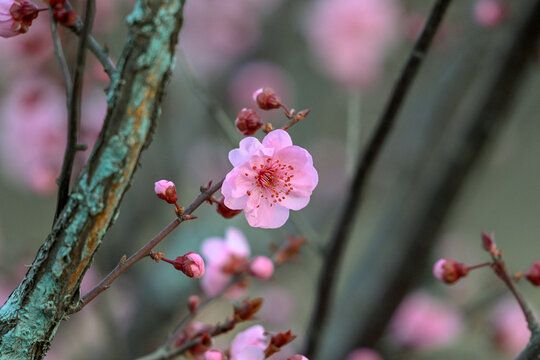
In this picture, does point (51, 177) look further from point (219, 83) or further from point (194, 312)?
point (219, 83)

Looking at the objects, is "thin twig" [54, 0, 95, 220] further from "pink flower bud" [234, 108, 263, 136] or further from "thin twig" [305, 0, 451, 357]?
"thin twig" [305, 0, 451, 357]

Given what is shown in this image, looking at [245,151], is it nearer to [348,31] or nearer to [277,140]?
[277,140]

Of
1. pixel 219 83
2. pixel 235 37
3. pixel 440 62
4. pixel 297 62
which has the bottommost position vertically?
pixel 440 62

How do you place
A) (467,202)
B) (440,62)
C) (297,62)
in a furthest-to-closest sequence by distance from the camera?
1. (297,62)
2. (440,62)
3. (467,202)

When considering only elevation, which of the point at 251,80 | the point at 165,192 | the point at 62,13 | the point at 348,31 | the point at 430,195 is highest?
the point at 348,31

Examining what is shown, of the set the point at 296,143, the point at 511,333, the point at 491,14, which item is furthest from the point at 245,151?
the point at 296,143

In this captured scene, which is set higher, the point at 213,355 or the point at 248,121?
the point at 248,121

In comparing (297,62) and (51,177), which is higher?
(297,62)

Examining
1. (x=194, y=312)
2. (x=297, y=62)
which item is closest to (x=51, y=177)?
(x=194, y=312)
